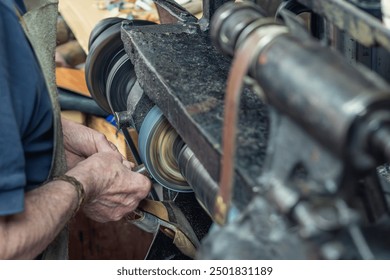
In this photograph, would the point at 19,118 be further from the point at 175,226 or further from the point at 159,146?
the point at 175,226

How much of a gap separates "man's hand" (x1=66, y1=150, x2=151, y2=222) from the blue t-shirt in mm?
99

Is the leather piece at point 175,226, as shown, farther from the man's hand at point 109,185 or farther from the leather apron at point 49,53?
the leather apron at point 49,53

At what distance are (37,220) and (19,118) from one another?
0.74 ft

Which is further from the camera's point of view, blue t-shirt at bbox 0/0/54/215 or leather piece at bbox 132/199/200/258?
leather piece at bbox 132/199/200/258

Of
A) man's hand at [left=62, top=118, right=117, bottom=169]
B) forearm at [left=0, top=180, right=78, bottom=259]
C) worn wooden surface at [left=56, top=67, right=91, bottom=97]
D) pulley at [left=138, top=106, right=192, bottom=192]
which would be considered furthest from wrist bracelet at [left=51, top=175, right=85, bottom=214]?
worn wooden surface at [left=56, top=67, right=91, bottom=97]

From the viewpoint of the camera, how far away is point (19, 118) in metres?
1.26

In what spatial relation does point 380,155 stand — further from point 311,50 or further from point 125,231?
point 125,231

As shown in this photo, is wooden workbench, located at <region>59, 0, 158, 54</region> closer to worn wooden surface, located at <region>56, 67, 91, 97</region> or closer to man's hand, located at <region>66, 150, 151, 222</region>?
worn wooden surface, located at <region>56, 67, 91, 97</region>

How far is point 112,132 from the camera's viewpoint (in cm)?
255

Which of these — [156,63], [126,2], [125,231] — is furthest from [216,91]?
[126,2]

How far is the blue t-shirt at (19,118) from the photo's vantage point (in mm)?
1177

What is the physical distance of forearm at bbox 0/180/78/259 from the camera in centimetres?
123

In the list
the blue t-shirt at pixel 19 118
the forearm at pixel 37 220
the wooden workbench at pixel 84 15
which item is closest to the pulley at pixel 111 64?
the blue t-shirt at pixel 19 118

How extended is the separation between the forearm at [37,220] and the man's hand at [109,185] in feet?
0.29
